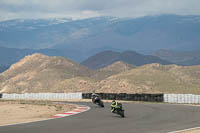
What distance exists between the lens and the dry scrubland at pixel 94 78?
98.5 meters

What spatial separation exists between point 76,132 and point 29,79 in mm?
139978

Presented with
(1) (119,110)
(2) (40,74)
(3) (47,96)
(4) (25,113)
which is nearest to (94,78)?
(2) (40,74)

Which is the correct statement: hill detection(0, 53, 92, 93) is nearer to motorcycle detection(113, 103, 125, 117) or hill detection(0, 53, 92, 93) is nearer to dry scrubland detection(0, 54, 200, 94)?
dry scrubland detection(0, 54, 200, 94)

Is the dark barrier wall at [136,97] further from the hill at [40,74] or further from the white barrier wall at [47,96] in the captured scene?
the hill at [40,74]

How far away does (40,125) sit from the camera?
66.6ft

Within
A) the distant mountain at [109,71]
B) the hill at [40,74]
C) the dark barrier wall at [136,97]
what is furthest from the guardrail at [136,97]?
the distant mountain at [109,71]

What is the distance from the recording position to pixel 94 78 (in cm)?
15450

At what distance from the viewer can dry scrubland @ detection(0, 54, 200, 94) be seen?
9850 cm

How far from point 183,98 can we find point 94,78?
109786mm

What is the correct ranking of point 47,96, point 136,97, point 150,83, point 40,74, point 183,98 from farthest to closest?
point 40,74
point 150,83
point 47,96
point 136,97
point 183,98

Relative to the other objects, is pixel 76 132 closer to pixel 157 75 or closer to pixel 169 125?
pixel 169 125

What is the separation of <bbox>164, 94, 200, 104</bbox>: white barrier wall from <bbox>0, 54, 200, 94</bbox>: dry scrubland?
38.9 meters

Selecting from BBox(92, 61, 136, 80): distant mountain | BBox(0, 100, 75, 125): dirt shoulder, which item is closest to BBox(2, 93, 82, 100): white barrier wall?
BBox(0, 100, 75, 125): dirt shoulder

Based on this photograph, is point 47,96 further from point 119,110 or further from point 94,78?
point 94,78
